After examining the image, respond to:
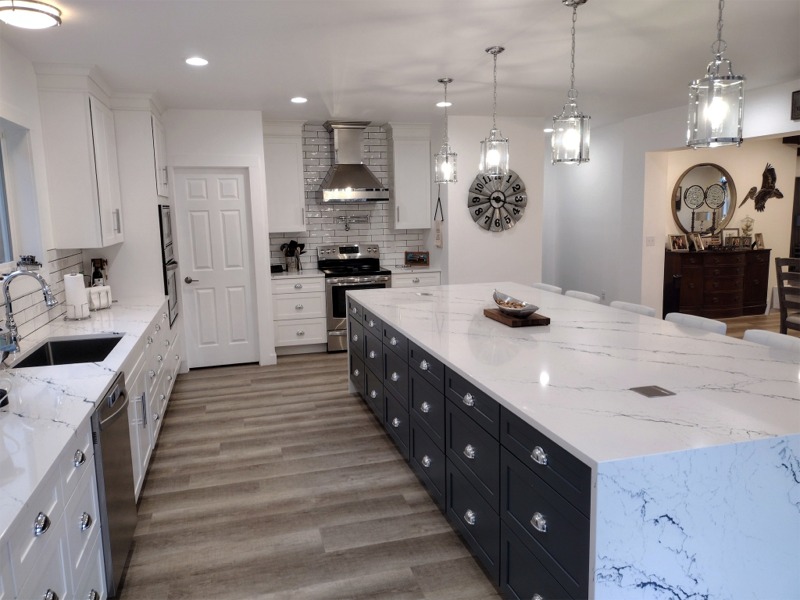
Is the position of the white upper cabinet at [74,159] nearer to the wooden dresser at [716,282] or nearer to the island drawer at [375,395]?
the island drawer at [375,395]

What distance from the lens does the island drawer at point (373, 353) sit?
12.6 feet

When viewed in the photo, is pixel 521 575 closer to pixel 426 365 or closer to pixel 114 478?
pixel 426 365

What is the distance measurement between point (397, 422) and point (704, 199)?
20.7 ft

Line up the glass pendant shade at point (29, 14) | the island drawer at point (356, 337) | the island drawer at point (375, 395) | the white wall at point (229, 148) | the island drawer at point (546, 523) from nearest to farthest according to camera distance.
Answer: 1. the island drawer at point (546, 523)
2. the glass pendant shade at point (29, 14)
3. the island drawer at point (375, 395)
4. the island drawer at point (356, 337)
5. the white wall at point (229, 148)

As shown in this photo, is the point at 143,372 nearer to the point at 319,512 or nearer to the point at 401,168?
the point at 319,512

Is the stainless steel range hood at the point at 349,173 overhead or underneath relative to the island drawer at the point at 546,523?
overhead

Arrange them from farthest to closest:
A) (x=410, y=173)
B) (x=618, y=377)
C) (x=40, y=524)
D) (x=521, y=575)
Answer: (x=410, y=173) → (x=618, y=377) → (x=521, y=575) → (x=40, y=524)

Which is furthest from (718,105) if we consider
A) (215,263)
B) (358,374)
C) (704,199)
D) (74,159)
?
(704,199)

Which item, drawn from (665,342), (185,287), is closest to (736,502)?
(665,342)

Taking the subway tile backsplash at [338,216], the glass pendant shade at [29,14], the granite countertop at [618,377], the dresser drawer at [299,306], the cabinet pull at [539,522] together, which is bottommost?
the cabinet pull at [539,522]

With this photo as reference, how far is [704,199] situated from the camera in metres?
7.79

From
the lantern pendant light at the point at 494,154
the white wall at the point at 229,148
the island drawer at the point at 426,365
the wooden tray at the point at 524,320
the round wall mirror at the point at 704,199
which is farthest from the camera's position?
the round wall mirror at the point at 704,199

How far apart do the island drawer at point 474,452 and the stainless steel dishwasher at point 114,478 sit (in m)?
1.42

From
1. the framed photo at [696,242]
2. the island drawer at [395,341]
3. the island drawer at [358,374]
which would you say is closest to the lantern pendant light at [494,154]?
the island drawer at [395,341]
